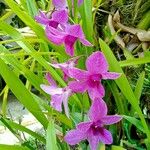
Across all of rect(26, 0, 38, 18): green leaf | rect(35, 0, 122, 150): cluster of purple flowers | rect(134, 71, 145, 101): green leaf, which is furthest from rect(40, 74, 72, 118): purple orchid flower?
rect(26, 0, 38, 18): green leaf

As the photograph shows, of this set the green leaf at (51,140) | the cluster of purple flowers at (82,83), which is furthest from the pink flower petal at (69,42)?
the green leaf at (51,140)

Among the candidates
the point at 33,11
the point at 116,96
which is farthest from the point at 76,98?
the point at 33,11

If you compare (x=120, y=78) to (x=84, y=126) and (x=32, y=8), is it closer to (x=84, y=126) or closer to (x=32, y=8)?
(x=84, y=126)

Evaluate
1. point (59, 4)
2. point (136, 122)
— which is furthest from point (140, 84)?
point (59, 4)

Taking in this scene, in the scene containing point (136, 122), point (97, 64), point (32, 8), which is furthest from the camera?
point (32, 8)

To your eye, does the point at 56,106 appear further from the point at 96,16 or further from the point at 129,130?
the point at 96,16

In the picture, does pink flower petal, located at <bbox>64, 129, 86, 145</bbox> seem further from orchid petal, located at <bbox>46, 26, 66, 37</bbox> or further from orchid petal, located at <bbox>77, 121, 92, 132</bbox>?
orchid petal, located at <bbox>46, 26, 66, 37</bbox>

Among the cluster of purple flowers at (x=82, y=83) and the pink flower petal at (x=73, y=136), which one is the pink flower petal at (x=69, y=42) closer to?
the cluster of purple flowers at (x=82, y=83)

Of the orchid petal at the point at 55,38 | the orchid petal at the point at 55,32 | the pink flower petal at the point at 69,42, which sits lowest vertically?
the pink flower petal at the point at 69,42
